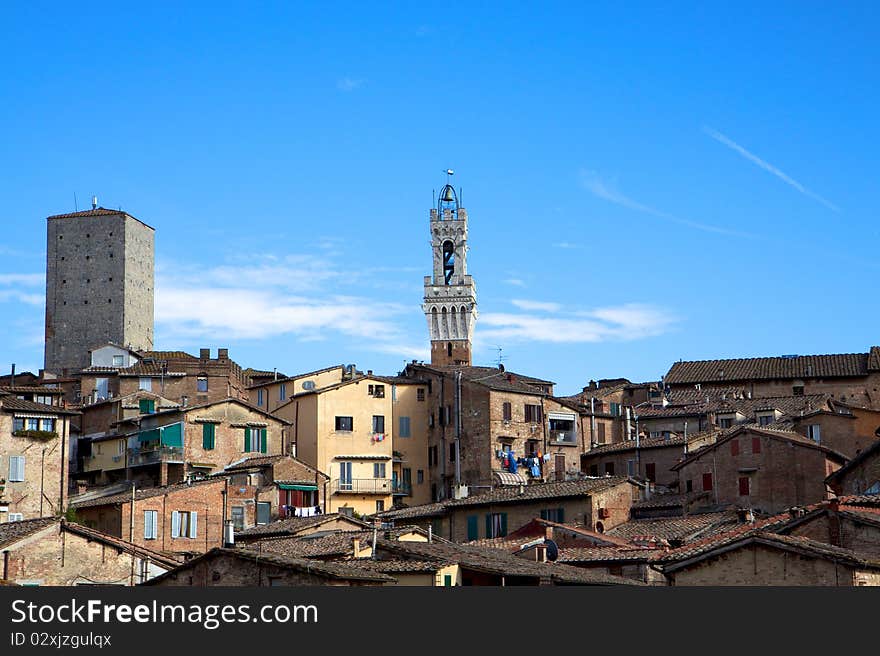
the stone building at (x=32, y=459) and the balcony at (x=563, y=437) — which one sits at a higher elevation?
the balcony at (x=563, y=437)

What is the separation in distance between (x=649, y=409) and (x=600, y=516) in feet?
108

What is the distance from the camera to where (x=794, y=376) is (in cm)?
10725

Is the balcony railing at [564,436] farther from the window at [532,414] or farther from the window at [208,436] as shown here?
the window at [208,436]

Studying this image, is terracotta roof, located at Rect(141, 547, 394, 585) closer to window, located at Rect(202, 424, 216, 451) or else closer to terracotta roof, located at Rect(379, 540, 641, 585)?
terracotta roof, located at Rect(379, 540, 641, 585)

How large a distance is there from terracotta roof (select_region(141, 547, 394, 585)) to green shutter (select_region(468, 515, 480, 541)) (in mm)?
22799

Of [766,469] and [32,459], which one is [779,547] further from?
[32,459]

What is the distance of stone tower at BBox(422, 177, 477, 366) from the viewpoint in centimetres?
14888

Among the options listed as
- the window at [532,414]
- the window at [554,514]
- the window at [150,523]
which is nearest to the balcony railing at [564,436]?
the window at [532,414]

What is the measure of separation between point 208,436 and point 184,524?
13.7m

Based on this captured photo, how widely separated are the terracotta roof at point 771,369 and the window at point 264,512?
4381 cm

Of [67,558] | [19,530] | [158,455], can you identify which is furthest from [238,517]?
[67,558]

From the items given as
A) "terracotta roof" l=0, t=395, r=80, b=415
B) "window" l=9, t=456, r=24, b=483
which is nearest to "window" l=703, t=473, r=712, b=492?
"terracotta roof" l=0, t=395, r=80, b=415

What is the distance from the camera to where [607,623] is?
30.9 meters

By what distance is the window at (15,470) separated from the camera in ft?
222
